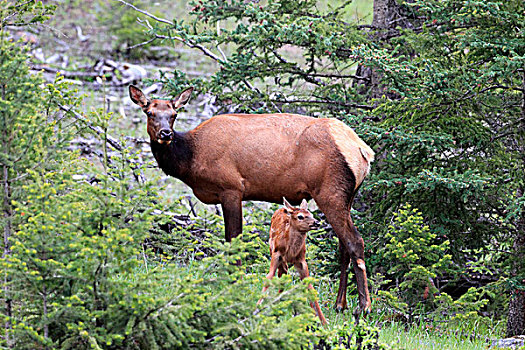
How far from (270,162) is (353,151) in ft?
3.19

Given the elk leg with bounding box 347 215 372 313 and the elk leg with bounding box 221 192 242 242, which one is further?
the elk leg with bounding box 221 192 242 242

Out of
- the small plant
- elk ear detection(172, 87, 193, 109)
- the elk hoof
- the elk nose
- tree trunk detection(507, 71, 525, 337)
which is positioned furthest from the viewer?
tree trunk detection(507, 71, 525, 337)

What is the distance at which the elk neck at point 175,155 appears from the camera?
25.8ft

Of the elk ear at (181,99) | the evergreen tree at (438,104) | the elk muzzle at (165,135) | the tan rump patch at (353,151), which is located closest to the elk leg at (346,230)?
the tan rump patch at (353,151)

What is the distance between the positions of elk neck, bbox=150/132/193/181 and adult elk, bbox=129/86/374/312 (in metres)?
0.01

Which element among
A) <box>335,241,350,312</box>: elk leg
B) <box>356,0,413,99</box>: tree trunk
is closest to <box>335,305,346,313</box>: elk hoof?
<box>335,241,350,312</box>: elk leg

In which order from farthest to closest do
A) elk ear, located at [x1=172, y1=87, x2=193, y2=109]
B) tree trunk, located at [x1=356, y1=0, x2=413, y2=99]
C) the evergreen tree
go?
tree trunk, located at [x1=356, y1=0, x2=413, y2=99] < the evergreen tree < elk ear, located at [x1=172, y1=87, x2=193, y2=109]

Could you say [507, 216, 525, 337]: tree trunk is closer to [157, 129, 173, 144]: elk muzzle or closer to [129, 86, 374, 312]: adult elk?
[129, 86, 374, 312]: adult elk

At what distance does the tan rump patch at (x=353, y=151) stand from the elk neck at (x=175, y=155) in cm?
171

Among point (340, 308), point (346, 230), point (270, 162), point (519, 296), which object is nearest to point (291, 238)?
point (346, 230)

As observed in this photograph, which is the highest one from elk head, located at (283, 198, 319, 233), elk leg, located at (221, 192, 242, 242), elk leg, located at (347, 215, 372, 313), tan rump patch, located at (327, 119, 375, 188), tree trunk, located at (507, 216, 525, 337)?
tan rump patch, located at (327, 119, 375, 188)

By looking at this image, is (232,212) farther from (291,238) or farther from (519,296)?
(519,296)

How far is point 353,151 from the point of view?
24.9 feet

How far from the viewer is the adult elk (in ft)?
24.7
